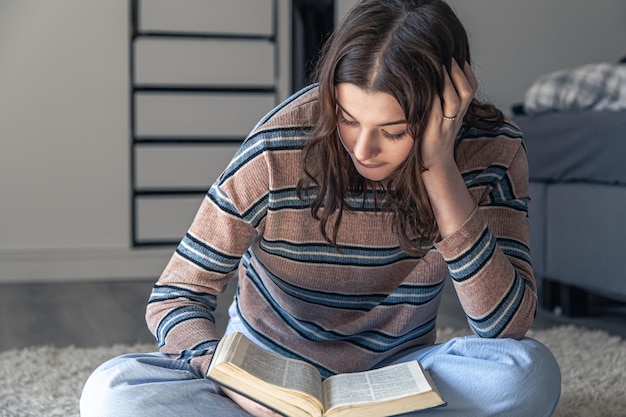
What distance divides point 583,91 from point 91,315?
63.5 inches

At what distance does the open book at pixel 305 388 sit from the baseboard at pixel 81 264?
2361 mm

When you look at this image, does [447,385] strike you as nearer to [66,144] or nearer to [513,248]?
[513,248]

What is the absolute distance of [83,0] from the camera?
10.6ft

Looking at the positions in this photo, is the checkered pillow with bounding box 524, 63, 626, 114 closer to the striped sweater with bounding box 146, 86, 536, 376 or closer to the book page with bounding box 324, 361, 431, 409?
the striped sweater with bounding box 146, 86, 536, 376

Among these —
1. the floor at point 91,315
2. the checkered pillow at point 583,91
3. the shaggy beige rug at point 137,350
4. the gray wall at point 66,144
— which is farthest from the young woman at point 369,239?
the gray wall at point 66,144

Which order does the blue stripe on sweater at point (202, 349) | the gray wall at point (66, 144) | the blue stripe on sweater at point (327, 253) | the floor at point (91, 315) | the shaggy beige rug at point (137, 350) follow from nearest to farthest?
the blue stripe on sweater at point (202, 349)
the blue stripe on sweater at point (327, 253)
the shaggy beige rug at point (137, 350)
the floor at point (91, 315)
the gray wall at point (66, 144)

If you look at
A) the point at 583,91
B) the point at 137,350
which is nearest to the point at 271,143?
the point at 137,350

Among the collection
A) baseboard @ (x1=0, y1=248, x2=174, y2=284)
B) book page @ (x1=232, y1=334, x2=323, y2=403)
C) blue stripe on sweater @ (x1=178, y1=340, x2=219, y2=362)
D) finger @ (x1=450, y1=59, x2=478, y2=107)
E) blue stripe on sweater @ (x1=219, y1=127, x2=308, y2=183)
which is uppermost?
finger @ (x1=450, y1=59, x2=478, y2=107)

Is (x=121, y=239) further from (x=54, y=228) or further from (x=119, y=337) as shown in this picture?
(x=119, y=337)

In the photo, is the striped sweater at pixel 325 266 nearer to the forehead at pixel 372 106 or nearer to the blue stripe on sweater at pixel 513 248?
the blue stripe on sweater at pixel 513 248

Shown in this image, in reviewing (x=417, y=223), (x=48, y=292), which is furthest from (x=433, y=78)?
(x=48, y=292)

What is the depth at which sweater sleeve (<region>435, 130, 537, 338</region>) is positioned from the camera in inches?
44.4

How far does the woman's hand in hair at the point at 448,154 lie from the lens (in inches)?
42.6

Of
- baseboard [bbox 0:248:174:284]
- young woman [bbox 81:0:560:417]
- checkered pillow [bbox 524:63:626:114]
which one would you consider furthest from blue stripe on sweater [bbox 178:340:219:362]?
baseboard [bbox 0:248:174:284]
